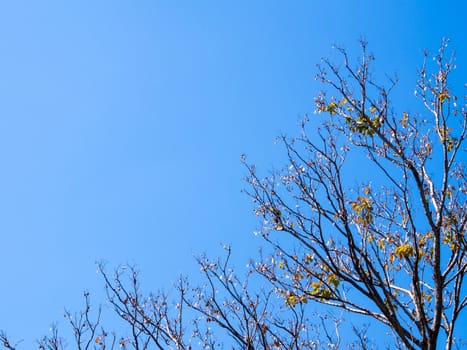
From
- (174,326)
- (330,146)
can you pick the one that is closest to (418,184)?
(330,146)

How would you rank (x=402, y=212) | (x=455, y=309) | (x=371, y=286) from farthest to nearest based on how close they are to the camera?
(x=402, y=212) → (x=455, y=309) → (x=371, y=286)

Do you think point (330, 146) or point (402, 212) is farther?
point (402, 212)

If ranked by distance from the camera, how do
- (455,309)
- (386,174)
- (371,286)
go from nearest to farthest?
(371,286) < (455,309) < (386,174)

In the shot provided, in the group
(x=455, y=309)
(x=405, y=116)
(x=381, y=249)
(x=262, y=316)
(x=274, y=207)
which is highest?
(x=405, y=116)

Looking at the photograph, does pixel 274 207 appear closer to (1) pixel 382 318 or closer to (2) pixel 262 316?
(2) pixel 262 316

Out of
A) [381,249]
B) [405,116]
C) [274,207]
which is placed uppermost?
[405,116]

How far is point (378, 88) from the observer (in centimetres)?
884

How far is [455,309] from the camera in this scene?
24.1 ft

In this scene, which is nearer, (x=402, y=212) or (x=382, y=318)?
(x=382, y=318)

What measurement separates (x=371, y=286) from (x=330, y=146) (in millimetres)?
2313

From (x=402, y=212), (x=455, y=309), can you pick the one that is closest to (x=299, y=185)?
(x=402, y=212)

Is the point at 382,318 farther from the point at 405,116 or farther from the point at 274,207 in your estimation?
the point at 405,116

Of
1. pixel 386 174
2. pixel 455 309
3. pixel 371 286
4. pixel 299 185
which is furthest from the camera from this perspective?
pixel 299 185

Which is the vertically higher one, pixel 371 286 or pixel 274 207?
pixel 274 207
